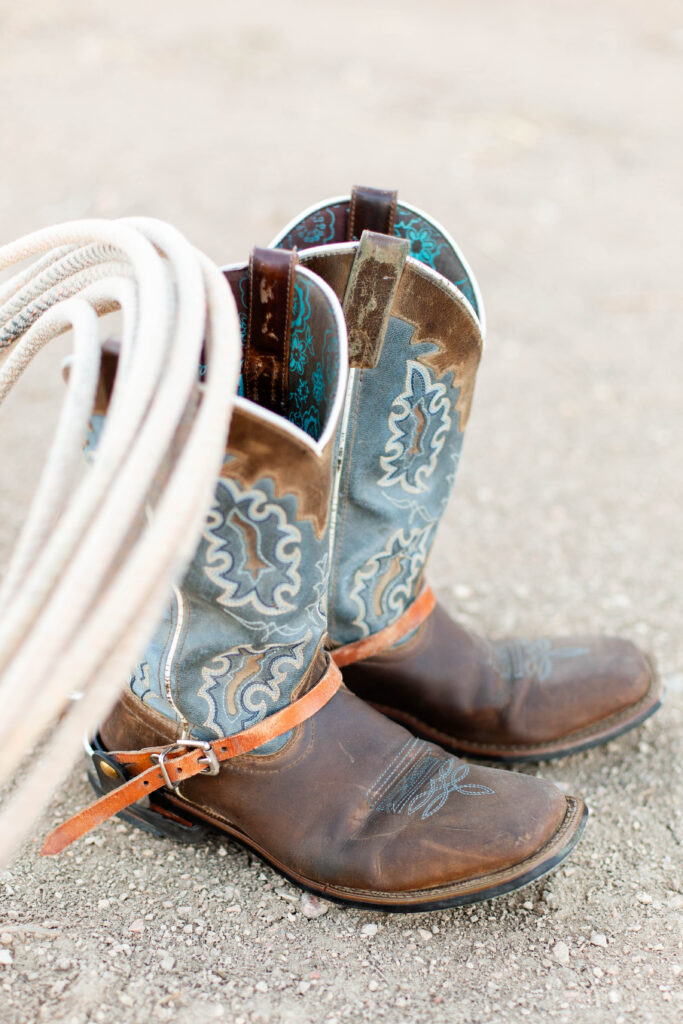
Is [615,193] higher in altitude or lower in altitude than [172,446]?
higher

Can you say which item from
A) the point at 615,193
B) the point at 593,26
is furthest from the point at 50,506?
the point at 593,26

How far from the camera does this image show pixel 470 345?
3.99 ft

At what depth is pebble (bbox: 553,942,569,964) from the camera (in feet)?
3.67

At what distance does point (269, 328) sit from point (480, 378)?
5.71ft

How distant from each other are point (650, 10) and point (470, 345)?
6.03 metres

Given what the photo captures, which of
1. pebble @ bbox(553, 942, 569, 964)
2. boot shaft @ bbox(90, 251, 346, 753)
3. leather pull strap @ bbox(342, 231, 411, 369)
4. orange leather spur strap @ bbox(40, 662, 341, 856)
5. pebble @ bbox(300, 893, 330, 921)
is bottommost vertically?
pebble @ bbox(300, 893, 330, 921)

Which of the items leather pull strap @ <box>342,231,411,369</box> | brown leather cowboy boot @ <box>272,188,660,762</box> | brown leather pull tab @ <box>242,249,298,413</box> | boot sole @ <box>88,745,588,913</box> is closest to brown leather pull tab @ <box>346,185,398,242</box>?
brown leather cowboy boot @ <box>272,188,660,762</box>

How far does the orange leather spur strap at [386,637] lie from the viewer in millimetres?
1380

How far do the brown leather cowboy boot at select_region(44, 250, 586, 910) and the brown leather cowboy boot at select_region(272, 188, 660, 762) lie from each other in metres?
0.10

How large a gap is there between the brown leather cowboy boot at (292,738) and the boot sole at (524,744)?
9.2 inches

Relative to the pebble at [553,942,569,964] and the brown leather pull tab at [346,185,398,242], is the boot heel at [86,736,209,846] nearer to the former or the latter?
the pebble at [553,942,569,964]

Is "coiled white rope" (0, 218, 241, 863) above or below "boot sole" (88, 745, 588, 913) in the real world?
above

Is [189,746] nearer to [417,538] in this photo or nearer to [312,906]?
[312,906]

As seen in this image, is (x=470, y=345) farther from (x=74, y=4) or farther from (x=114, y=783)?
(x=74, y=4)
